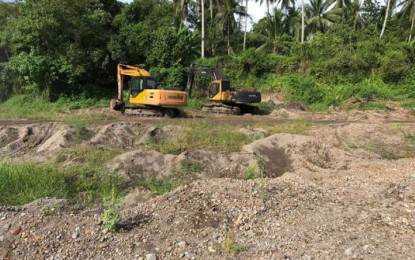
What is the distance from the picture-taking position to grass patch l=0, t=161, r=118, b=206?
7252 mm

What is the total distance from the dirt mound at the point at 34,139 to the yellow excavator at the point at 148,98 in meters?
6.73

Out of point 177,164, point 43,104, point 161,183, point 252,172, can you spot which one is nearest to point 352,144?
point 252,172

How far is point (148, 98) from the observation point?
20047 mm

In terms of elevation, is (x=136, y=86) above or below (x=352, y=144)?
above

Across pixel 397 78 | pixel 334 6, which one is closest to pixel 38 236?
pixel 397 78

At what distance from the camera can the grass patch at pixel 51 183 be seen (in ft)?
23.8

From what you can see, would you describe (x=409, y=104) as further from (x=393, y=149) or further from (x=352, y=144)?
(x=352, y=144)

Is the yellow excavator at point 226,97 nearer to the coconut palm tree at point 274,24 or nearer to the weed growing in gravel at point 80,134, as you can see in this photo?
the weed growing in gravel at point 80,134

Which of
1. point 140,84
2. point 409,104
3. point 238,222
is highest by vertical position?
point 140,84

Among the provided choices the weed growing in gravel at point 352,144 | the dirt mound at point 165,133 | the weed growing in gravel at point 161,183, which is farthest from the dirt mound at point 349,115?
the weed growing in gravel at point 161,183

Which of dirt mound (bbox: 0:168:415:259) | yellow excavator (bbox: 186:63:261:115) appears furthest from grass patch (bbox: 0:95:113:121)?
dirt mound (bbox: 0:168:415:259)

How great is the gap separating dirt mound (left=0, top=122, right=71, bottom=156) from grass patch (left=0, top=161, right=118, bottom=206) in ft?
7.28

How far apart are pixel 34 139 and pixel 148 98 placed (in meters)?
8.07

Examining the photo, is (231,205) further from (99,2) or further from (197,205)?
(99,2)
